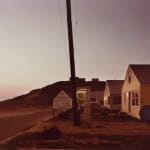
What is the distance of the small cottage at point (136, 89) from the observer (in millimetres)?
29516

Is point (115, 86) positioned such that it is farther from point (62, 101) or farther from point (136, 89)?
point (62, 101)

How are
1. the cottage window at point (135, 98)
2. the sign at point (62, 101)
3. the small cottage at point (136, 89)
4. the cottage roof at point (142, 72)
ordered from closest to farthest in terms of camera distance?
the sign at point (62, 101) → the small cottage at point (136, 89) → the cottage roof at point (142, 72) → the cottage window at point (135, 98)

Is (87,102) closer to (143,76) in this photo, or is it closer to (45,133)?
(143,76)

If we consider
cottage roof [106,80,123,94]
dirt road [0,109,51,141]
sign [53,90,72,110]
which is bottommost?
dirt road [0,109,51,141]

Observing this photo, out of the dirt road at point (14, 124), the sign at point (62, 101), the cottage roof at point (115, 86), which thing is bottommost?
the dirt road at point (14, 124)

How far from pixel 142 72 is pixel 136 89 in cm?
151

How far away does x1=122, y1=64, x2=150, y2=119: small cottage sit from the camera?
96.8 feet

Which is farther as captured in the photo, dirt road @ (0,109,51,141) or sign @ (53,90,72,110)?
sign @ (53,90,72,110)

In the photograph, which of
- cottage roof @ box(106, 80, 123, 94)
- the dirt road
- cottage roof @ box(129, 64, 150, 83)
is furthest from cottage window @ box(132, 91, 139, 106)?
cottage roof @ box(106, 80, 123, 94)

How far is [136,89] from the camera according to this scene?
3123cm

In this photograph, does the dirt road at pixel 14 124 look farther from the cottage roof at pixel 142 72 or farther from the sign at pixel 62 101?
the cottage roof at pixel 142 72

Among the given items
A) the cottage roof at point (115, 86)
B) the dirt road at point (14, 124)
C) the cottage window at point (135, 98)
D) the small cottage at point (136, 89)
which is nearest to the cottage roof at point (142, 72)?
the small cottage at point (136, 89)

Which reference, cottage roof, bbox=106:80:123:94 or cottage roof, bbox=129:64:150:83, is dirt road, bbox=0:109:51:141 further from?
cottage roof, bbox=106:80:123:94

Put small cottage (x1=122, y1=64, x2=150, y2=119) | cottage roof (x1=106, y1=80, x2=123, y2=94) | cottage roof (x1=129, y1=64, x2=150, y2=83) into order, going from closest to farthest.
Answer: small cottage (x1=122, y1=64, x2=150, y2=119) → cottage roof (x1=129, y1=64, x2=150, y2=83) → cottage roof (x1=106, y1=80, x2=123, y2=94)
